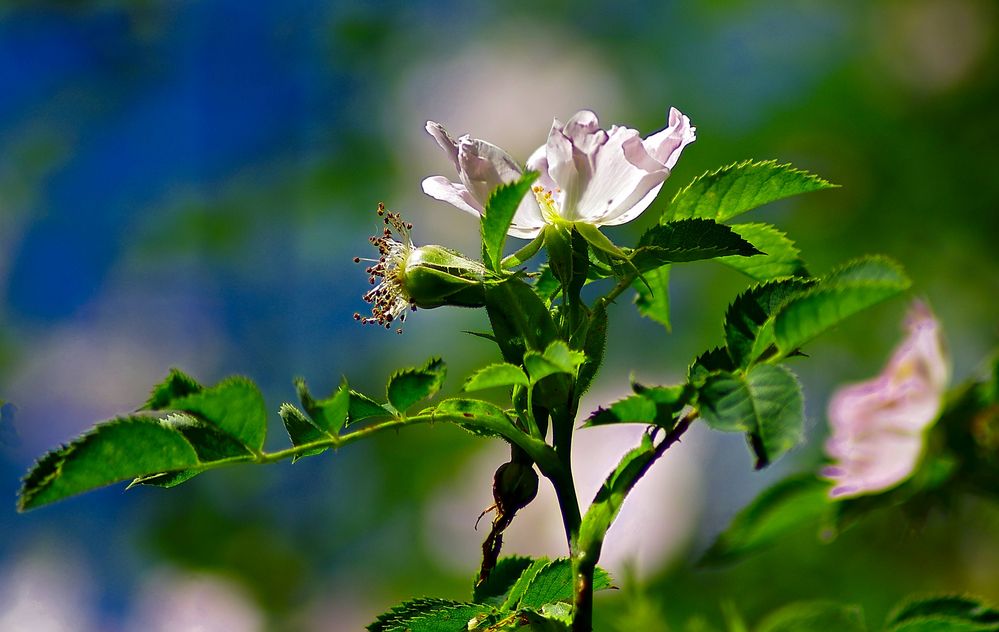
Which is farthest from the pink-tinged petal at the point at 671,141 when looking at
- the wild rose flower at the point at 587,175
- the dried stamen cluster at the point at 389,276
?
the dried stamen cluster at the point at 389,276

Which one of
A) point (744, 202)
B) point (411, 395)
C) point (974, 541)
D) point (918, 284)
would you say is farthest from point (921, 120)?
point (411, 395)

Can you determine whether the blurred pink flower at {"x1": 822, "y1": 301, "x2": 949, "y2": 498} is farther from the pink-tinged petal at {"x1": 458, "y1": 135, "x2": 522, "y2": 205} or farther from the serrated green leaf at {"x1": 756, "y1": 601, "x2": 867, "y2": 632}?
the pink-tinged petal at {"x1": 458, "y1": 135, "x2": 522, "y2": 205}

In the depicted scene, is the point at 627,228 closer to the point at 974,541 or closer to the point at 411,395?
the point at 974,541

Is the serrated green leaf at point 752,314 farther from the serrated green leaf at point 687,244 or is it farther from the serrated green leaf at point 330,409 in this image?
the serrated green leaf at point 330,409

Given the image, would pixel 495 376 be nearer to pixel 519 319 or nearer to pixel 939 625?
pixel 519 319

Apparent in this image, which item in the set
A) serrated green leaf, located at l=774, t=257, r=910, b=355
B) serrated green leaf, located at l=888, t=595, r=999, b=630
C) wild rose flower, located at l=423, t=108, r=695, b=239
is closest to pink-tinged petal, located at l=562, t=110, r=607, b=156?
wild rose flower, located at l=423, t=108, r=695, b=239

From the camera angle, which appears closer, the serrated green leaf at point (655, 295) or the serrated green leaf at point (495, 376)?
the serrated green leaf at point (495, 376)

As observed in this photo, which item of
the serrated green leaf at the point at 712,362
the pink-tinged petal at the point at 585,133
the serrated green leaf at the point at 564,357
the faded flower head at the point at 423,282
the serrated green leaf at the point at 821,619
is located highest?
the pink-tinged petal at the point at 585,133

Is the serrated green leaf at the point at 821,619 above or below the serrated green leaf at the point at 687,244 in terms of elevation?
below
